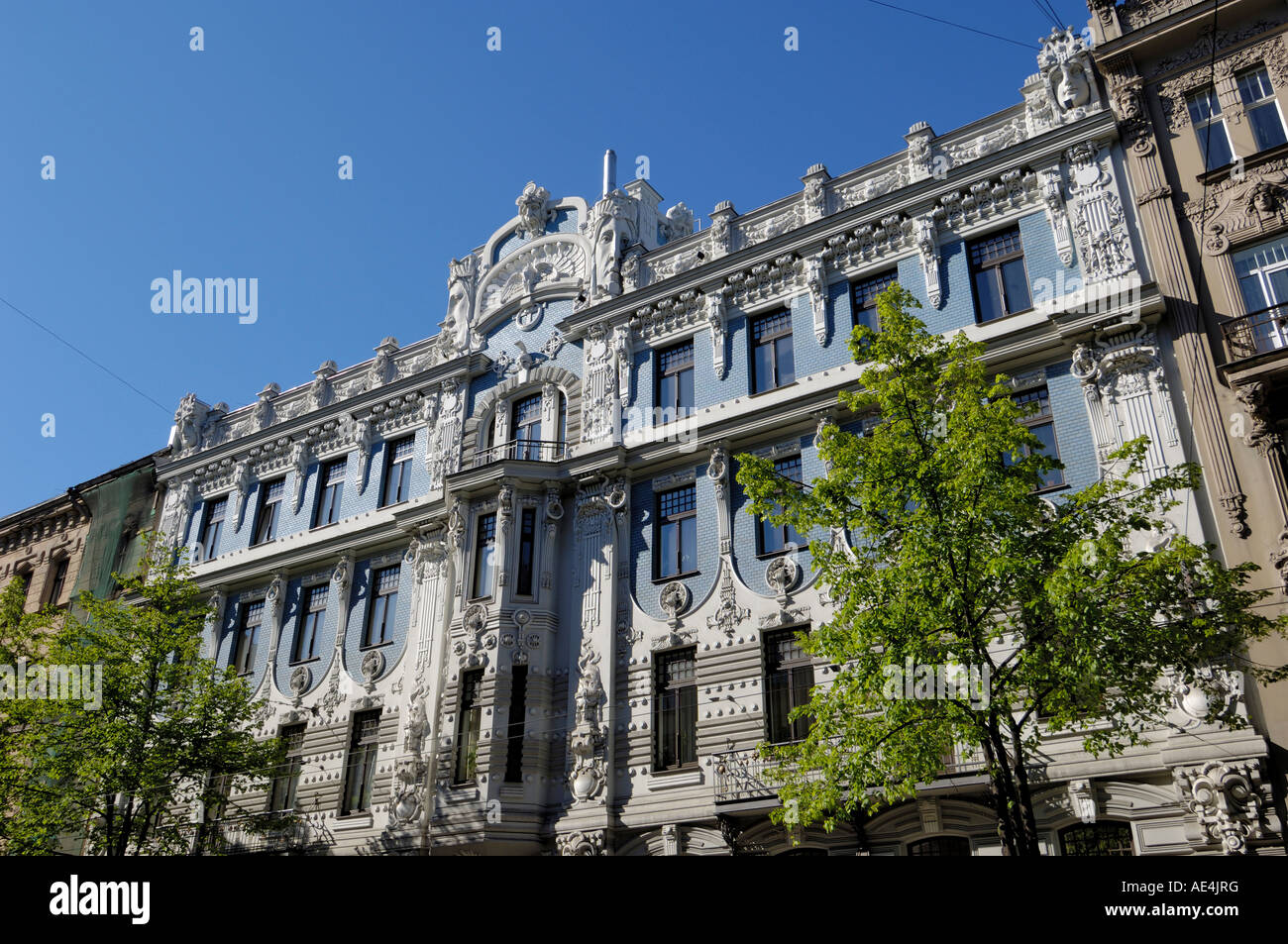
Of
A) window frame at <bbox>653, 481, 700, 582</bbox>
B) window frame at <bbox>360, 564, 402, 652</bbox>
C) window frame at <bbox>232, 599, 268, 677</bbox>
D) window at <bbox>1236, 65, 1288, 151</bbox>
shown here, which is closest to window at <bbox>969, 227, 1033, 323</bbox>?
window at <bbox>1236, 65, 1288, 151</bbox>

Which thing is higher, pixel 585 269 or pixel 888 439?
pixel 585 269

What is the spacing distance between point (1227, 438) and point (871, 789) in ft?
29.9

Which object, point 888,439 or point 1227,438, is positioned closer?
point 888,439

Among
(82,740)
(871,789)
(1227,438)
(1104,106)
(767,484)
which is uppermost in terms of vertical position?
(1104,106)

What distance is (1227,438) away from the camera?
725 inches

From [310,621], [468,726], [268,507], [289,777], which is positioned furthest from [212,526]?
[468,726]

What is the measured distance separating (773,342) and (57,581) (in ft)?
104

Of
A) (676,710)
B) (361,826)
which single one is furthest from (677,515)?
(361,826)

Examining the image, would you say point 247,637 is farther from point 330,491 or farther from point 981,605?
point 981,605

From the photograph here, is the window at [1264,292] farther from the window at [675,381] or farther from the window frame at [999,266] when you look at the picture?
the window at [675,381]

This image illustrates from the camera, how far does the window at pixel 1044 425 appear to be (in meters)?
19.9

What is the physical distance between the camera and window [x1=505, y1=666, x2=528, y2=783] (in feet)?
76.6
